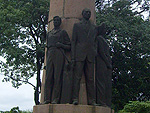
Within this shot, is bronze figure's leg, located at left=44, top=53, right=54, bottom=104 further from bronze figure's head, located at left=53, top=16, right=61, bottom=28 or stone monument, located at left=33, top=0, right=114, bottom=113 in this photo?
bronze figure's head, located at left=53, top=16, right=61, bottom=28

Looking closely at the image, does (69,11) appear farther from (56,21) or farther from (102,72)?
(102,72)

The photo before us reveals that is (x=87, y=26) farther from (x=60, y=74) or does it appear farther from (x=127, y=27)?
(x=127, y=27)

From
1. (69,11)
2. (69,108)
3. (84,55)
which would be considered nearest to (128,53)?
(69,11)

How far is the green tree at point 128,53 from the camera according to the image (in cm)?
1891

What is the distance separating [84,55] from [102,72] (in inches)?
30.0

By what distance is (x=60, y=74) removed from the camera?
6508 millimetres

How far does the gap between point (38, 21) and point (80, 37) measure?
14302mm

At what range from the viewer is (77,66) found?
6.47m

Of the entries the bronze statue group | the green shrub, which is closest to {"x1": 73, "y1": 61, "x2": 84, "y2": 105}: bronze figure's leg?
the bronze statue group

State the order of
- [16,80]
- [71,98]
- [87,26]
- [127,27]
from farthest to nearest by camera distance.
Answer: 1. [16,80]
2. [127,27]
3. [87,26]
4. [71,98]

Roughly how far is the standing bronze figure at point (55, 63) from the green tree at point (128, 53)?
12154 millimetres

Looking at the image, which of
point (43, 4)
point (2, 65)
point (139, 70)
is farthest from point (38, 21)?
point (139, 70)

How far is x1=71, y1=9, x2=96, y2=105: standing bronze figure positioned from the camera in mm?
6445

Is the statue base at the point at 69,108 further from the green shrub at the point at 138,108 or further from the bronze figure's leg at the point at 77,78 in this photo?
the green shrub at the point at 138,108
